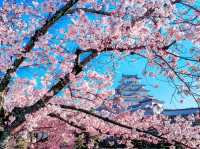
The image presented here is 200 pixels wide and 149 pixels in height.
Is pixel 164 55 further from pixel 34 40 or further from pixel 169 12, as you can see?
pixel 34 40

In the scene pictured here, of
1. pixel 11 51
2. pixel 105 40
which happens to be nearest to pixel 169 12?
pixel 105 40

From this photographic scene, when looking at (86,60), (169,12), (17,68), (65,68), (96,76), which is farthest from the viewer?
(96,76)

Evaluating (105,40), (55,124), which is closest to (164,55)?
(105,40)

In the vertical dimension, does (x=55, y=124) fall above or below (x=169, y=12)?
below

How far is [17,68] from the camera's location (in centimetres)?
918

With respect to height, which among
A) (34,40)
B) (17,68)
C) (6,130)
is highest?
(34,40)

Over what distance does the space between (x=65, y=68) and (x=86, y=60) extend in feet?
5.79

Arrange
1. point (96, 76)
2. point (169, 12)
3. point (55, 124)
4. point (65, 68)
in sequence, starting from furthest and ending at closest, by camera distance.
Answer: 1. point (55, 124)
2. point (96, 76)
3. point (65, 68)
4. point (169, 12)

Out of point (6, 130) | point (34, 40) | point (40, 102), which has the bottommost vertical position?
point (6, 130)

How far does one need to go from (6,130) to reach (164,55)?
138 inches

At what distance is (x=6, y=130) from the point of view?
8.75 metres

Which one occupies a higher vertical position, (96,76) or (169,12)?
(169,12)

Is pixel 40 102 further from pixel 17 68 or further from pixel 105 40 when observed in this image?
pixel 105 40

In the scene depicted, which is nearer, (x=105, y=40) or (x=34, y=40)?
(x=105, y=40)
